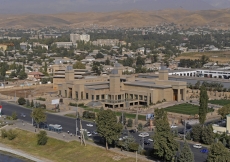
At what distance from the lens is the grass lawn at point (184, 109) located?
33.2 m

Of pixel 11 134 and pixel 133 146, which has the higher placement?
pixel 133 146

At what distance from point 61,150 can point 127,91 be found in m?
14.6

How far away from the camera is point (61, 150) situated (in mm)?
24688

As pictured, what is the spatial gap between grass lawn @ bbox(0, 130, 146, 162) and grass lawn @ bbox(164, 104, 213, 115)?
11.0 metres

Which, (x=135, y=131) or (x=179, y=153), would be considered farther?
(x=135, y=131)

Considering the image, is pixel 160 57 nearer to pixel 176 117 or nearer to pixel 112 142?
pixel 176 117

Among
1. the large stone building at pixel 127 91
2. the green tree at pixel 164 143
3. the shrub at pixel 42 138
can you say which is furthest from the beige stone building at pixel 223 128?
the large stone building at pixel 127 91

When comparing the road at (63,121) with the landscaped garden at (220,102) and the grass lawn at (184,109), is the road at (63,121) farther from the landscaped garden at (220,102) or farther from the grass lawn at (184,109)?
the landscaped garden at (220,102)

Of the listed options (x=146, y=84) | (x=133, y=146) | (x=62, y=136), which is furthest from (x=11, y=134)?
(x=146, y=84)

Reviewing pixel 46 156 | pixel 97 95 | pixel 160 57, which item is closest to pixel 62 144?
pixel 46 156

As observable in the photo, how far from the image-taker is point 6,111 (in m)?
35.6

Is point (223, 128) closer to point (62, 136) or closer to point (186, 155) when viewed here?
point (186, 155)

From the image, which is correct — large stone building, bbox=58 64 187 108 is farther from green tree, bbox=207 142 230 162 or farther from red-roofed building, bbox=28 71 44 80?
green tree, bbox=207 142 230 162

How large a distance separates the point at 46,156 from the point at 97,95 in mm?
14296
